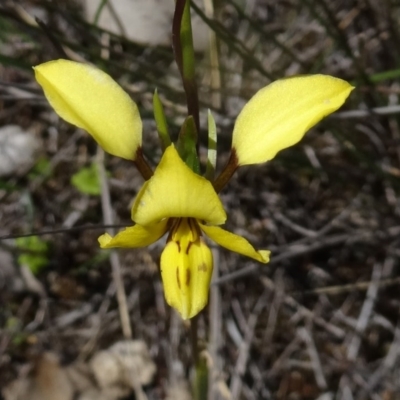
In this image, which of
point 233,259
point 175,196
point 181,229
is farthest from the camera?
point 233,259

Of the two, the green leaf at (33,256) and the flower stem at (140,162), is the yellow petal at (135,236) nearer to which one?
the flower stem at (140,162)

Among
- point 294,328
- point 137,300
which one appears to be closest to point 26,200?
point 137,300

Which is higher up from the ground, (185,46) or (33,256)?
(185,46)

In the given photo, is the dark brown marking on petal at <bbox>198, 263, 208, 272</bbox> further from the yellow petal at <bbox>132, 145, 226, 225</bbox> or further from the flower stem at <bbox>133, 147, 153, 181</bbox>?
the flower stem at <bbox>133, 147, 153, 181</bbox>

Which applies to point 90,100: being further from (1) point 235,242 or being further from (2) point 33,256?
(2) point 33,256

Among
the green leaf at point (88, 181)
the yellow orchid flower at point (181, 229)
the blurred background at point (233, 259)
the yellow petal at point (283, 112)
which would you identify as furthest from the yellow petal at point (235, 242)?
the green leaf at point (88, 181)

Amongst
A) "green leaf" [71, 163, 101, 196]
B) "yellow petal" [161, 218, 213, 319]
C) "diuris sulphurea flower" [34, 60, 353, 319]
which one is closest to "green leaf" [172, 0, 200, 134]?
"diuris sulphurea flower" [34, 60, 353, 319]

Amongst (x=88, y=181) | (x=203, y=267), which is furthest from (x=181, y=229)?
(x=88, y=181)
